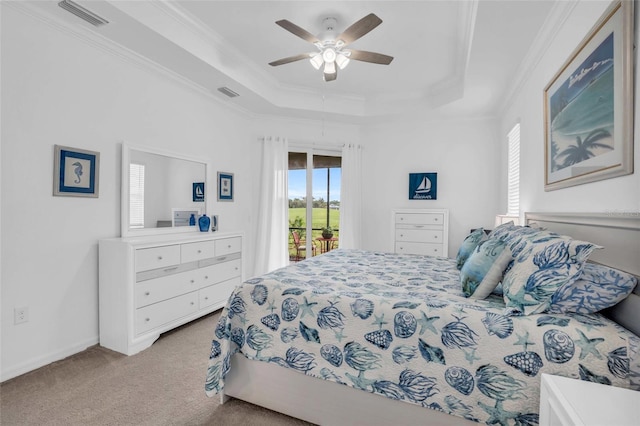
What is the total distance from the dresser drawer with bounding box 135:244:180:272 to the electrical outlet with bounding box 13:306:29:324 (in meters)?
0.74

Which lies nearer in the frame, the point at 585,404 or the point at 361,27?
the point at 585,404

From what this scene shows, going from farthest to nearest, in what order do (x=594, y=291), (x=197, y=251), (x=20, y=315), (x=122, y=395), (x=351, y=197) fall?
(x=351, y=197) < (x=197, y=251) < (x=20, y=315) < (x=122, y=395) < (x=594, y=291)

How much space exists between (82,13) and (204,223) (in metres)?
2.17

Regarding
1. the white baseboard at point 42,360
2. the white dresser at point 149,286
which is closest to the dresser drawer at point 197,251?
the white dresser at point 149,286

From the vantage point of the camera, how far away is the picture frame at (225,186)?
4.15 metres

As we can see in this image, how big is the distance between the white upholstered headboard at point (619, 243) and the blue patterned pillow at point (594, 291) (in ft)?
0.12

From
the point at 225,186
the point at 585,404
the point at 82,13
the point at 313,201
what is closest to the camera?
the point at 585,404

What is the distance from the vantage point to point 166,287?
2.76 m

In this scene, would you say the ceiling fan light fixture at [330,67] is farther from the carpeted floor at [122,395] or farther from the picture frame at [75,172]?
the carpeted floor at [122,395]

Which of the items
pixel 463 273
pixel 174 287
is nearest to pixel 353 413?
pixel 463 273

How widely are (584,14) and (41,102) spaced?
12.3ft

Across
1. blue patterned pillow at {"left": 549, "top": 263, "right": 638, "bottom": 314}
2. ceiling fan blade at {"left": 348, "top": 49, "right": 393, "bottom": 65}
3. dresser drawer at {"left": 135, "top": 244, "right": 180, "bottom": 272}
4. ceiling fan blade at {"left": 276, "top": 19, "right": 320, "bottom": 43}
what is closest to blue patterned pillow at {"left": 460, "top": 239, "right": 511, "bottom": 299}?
blue patterned pillow at {"left": 549, "top": 263, "right": 638, "bottom": 314}

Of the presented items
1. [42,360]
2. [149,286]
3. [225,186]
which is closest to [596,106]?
[149,286]

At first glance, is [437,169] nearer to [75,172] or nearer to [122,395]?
[75,172]
